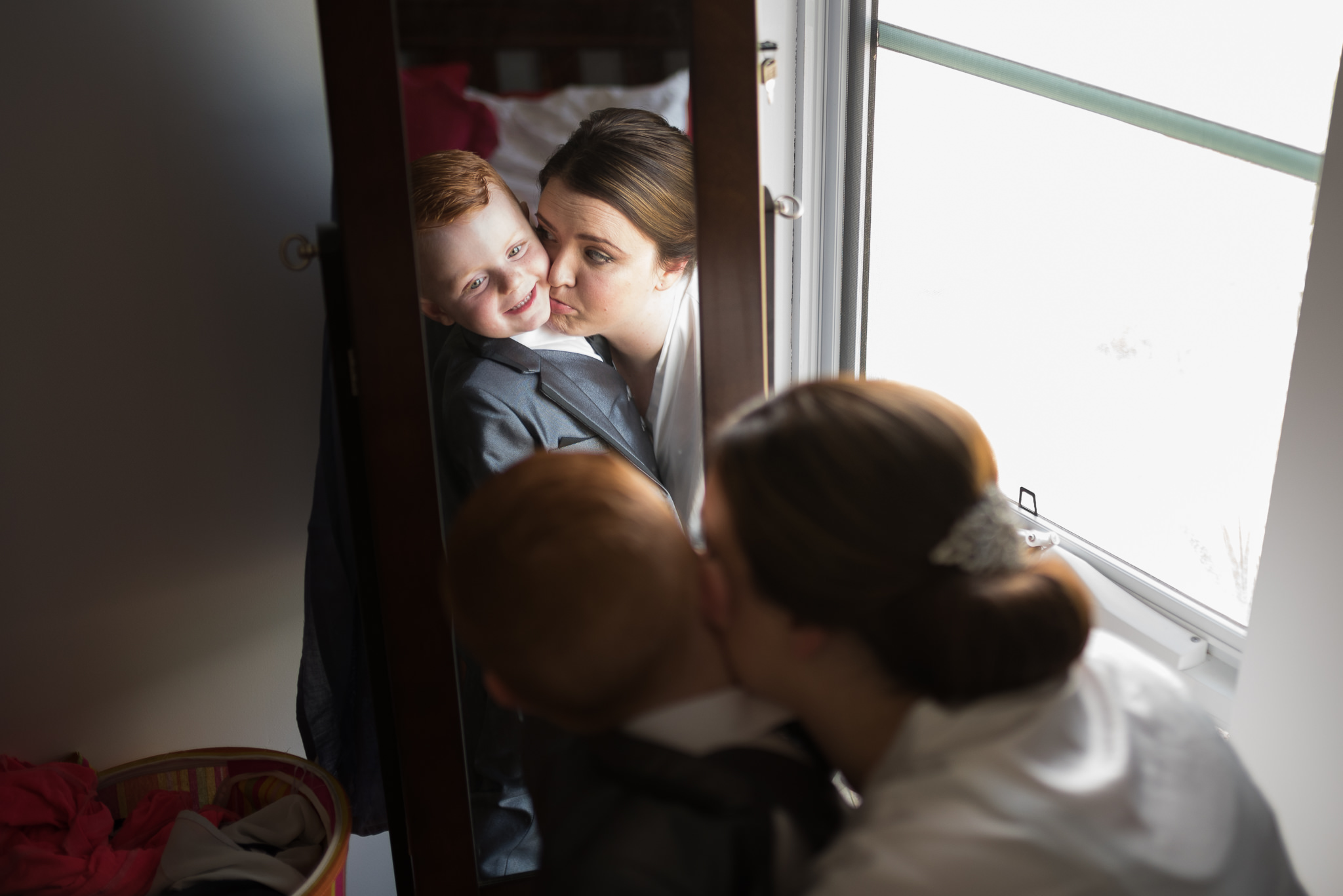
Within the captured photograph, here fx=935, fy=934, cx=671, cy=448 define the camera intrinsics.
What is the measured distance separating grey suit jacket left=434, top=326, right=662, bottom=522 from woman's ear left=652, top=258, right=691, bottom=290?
0.10 meters

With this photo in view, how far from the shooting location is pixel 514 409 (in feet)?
3.30

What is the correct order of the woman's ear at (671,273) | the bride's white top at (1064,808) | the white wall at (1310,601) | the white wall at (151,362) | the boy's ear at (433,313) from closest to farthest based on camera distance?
the bride's white top at (1064,808) → the white wall at (1310,601) → the boy's ear at (433,313) → the woman's ear at (671,273) → the white wall at (151,362)

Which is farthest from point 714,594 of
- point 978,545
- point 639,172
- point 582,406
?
point 639,172

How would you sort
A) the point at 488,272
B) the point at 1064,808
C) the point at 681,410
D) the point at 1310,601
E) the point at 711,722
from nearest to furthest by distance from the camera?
the point at 1064,808, the point at 711,722, the point at 1310,601, the point at 488,272, the point at 681,410

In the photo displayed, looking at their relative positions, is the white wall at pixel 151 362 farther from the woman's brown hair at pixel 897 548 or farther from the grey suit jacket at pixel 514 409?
the woman's brown hair at pixel 897 548

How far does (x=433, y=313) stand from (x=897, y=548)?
0.55m

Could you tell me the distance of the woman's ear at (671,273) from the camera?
3.41 feet

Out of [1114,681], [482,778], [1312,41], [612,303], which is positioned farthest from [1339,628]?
[482,778]

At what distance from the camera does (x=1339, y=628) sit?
0.84 metres

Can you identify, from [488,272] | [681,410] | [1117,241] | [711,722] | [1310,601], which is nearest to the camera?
[711,722]

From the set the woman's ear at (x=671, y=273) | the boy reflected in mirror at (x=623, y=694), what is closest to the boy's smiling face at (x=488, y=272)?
the woman's ear at (x=671, y=273)

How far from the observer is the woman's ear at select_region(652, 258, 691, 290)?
3.41 feet

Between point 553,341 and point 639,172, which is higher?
point 639,172

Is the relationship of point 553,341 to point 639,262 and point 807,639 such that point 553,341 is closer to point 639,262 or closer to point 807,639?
point 639,262
